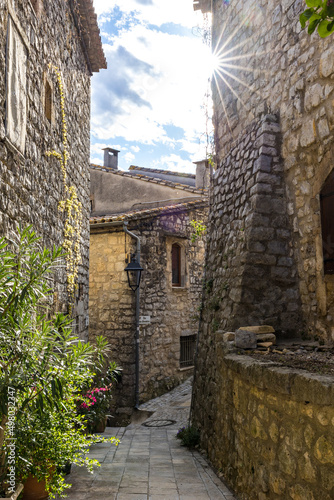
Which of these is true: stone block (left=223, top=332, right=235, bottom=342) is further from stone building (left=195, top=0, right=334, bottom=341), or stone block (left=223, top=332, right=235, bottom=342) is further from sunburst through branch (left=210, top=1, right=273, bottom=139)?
sunburst through branch (left=210, top=1, right=273, bottom=139)

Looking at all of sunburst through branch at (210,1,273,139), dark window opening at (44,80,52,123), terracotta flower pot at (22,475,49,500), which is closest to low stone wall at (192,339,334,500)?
terracotta flower pot at (22,475,49,500)

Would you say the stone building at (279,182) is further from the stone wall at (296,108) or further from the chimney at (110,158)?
the chimney at (110,158)

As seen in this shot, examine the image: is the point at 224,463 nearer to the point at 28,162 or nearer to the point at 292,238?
the point at 292,238

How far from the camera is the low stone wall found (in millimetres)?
2309

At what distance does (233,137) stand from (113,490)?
464cm

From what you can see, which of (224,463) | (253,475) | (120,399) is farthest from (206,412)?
(120,399)

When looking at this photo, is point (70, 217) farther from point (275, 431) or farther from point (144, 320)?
point (144, 320)

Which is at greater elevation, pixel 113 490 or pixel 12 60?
pixel 12 60

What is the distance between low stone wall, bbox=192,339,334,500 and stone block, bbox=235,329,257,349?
24 cm

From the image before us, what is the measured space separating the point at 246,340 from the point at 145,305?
6646 millimetres

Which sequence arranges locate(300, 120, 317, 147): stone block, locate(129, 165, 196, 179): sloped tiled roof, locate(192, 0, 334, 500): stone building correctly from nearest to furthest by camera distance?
locate(192, 0, 334, 500): stone building
locate(300, 120, 317, 147): stone block
locate(129, 165, 196, 179): sloped tiled roof

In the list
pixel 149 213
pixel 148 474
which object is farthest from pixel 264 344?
pixel 149 213

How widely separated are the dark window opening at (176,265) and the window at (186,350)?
5.19 feet

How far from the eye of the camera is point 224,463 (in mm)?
4191
